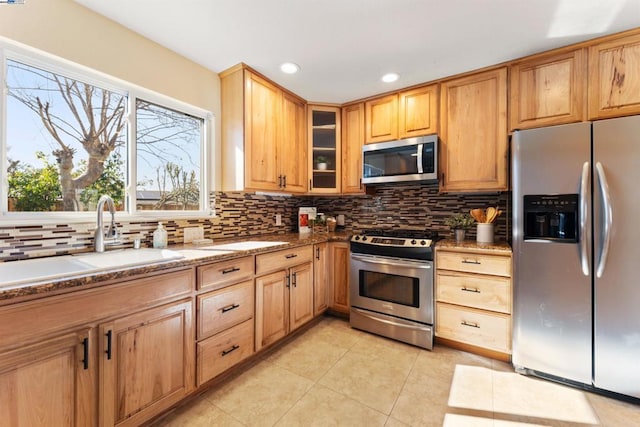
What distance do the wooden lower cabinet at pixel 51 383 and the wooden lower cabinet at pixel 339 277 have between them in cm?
198

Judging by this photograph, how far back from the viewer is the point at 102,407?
1.18 m

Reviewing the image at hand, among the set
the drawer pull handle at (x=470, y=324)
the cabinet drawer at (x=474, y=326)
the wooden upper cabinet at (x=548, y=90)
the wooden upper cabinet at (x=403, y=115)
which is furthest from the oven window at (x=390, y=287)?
the wooden upper cabinet at (x=548, y=90)

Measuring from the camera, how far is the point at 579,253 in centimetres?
168

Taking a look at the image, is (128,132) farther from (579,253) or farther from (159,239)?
(579,253)

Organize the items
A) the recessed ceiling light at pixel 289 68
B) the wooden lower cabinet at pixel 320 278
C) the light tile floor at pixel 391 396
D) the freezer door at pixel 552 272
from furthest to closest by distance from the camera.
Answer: the wooden lower cabinet at pixel 320 278 < the recessed ceiling light at pixel 289 68 < the freezer door at pixel 552 272 < the light tile floor at pixel 391 396

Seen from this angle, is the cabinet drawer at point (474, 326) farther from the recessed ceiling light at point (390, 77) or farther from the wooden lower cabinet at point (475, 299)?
the recessed ceiling light at point (390, 77)

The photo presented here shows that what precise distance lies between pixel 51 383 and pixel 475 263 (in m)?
2.50

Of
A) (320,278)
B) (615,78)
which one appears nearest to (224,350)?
(320,278)

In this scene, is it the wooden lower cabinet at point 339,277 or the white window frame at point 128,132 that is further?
the wooden lower cabinet at point 339,277

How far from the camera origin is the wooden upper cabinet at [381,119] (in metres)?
2.63

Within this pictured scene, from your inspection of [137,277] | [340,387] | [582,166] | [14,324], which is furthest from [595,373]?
[14,324]

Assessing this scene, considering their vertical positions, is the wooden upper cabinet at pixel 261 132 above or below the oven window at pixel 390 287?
above

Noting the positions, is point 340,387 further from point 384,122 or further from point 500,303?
point 384,122

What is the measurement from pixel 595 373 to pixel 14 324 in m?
2.96
